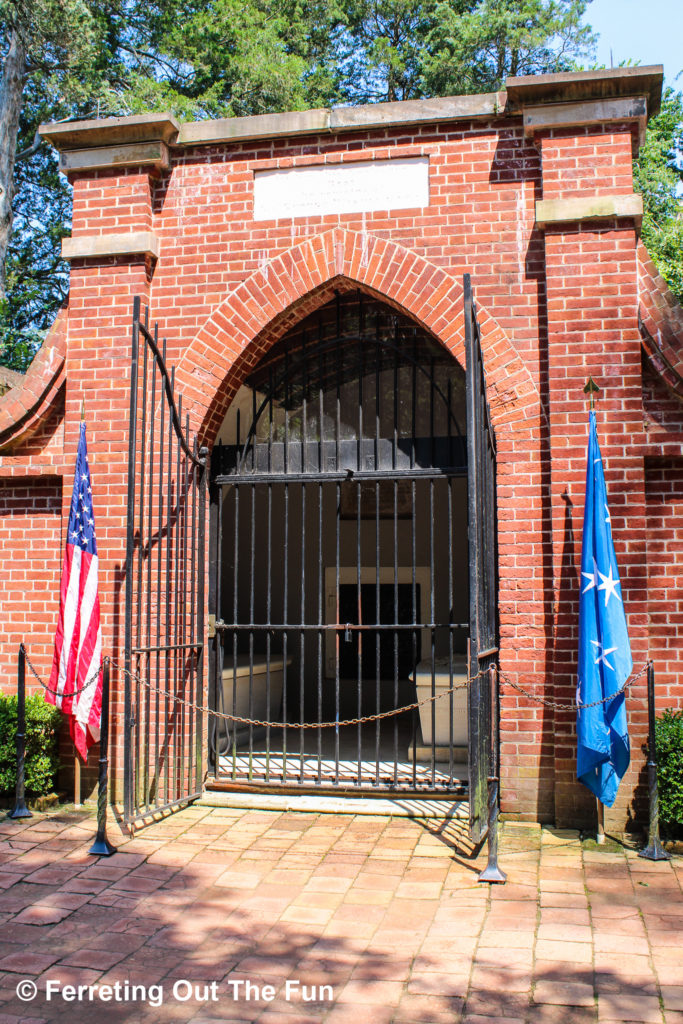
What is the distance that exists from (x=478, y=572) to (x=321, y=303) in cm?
273

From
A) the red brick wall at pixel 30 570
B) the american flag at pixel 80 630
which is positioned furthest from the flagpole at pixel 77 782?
the red brick wall at pixel 30 570

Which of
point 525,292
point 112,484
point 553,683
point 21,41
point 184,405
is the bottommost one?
point 553,683

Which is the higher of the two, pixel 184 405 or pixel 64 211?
pixel 64 211

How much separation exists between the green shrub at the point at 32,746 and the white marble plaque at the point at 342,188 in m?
3.89

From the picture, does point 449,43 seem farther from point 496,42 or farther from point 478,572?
point 478,572

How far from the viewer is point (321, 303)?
6801 mm

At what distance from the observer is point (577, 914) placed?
4.39 meters

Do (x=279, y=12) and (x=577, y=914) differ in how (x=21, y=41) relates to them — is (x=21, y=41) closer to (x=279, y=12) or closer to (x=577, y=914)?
(x=279, y=12)

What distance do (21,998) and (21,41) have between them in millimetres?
16204

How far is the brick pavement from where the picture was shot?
11.6 feet

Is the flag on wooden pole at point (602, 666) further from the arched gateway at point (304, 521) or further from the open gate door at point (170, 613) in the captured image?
the open gate door at point (170, 613)

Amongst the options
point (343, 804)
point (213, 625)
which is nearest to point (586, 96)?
point (213, 625)

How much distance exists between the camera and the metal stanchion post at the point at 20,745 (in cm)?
604

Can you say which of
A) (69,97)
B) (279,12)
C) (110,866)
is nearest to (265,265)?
(110,866)
